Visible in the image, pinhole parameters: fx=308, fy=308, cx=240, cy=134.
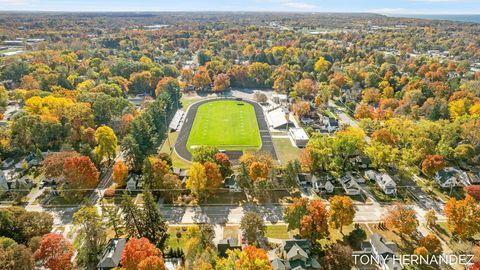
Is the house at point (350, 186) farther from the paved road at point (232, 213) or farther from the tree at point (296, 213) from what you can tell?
the tree at point (296, 213)

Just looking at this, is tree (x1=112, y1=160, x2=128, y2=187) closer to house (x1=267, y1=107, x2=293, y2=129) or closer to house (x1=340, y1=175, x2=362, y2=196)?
house (x1=340, y1=175, x2=362, y2=196)

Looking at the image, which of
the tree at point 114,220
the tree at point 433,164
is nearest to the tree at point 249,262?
the tree at point 114,220

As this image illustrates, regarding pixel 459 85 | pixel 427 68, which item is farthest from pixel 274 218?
pixel 427 68

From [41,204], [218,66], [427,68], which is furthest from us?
[218,66]

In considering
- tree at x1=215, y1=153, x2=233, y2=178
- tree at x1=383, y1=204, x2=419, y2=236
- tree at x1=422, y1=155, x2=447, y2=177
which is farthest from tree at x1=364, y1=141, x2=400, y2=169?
tree at x1=215, y1=153, x2=233, y2=178

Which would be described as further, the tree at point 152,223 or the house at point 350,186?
the house at point 350,186

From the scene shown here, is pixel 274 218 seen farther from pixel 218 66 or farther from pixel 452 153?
pixel 218 66

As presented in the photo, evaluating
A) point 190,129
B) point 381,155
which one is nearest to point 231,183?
point 381,155
